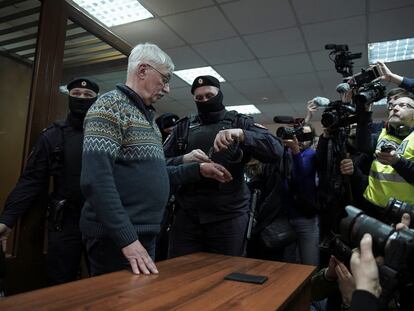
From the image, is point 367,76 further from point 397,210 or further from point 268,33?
point 268,33

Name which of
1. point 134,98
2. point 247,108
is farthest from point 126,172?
point 247,108

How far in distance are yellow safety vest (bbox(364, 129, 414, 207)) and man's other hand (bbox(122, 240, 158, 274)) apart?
1.27 m

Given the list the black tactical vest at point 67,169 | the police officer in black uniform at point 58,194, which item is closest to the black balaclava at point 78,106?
the police officer in black uniform at point 58,194

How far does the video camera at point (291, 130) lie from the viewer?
197cm

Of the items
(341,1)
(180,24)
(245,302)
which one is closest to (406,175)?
(245,302)

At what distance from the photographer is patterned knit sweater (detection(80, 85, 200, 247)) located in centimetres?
96

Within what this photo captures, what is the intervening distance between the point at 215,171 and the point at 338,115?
0.92m

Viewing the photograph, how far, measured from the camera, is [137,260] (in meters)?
0.95

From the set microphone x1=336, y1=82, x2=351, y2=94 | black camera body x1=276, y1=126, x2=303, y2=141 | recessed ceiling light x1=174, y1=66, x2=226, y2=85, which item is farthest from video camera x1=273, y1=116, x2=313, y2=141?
recessed ceiling light x1=174, y1=66, x2=226, y2=85

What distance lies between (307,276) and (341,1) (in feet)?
8.70

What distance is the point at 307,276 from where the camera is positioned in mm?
996

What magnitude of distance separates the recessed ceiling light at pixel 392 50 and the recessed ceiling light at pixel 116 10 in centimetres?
252

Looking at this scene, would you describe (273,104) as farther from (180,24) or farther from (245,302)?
(245,302)

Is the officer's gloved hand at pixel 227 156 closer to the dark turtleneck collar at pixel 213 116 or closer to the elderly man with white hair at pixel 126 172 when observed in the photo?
the dark turtleneck collar at pixel 213 116
